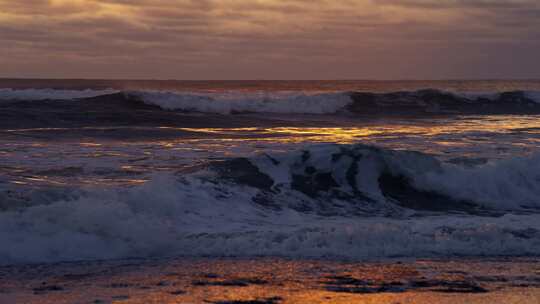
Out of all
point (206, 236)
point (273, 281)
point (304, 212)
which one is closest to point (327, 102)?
point (304, 212)

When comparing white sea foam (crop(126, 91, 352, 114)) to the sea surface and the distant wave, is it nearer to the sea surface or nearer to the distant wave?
the distant wave

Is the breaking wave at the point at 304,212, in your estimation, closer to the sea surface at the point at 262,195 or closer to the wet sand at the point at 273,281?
the sea surface at the point at 262,195

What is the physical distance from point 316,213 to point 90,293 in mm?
3964

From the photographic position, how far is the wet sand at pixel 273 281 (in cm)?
461

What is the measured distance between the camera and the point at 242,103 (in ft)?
101

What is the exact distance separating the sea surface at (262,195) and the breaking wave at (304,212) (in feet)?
0.06

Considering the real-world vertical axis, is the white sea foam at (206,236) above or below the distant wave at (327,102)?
below

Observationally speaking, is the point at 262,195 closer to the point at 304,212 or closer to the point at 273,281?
the point at 304,212

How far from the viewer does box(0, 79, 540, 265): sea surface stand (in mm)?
6234

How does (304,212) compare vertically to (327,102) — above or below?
below

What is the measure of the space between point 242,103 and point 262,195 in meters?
22.3

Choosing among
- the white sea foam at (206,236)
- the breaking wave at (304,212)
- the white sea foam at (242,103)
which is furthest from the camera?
the white sea foam at (242,103)

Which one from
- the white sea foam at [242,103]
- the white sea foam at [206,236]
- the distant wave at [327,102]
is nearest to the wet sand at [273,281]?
the white sea foam at [206,236]

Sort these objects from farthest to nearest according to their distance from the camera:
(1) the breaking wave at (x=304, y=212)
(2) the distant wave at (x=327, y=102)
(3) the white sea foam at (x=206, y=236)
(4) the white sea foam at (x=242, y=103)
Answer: (2) the distant wave at (x=327, y=102) → (4) the white sea foam at (x=242, y=103) → (1) the breaking wave at (x=304, y=212) → (3) the white sea foam at (x=206, y=236)
